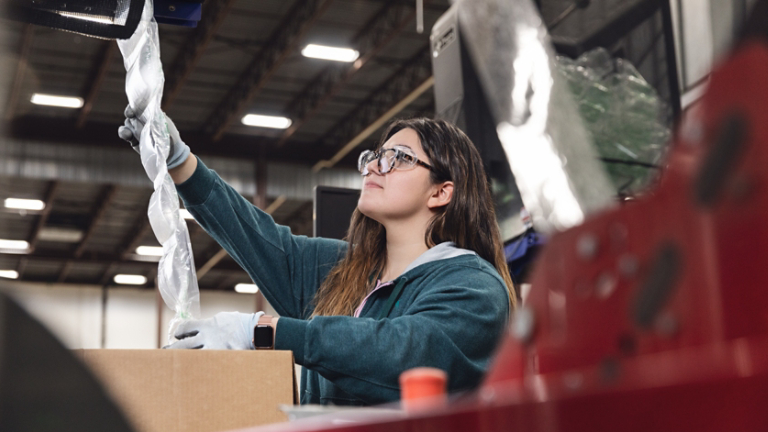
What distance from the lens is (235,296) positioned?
1717cm

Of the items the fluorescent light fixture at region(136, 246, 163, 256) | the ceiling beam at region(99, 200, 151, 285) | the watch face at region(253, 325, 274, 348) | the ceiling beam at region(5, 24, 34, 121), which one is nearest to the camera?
the watch face at region(253, 325, 274, 348)

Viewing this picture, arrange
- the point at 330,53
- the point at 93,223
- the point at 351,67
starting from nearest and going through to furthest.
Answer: the point at 330,53
the point at 351,67
the point at 93,223

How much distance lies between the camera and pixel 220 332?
1.41m

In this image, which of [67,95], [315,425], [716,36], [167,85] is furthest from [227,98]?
[315,425]

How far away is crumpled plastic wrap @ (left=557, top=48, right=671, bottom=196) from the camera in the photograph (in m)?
2.29

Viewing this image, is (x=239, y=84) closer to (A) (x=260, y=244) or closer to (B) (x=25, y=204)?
(B) (x=25, y=204)

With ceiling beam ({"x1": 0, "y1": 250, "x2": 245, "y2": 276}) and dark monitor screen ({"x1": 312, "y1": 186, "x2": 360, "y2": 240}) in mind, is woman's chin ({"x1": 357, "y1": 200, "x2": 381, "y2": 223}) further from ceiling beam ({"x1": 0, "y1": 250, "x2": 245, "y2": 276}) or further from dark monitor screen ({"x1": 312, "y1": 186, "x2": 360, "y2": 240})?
ceiling beam ({"x1": 0, "y1": 250, "x2": 245, "y2": 276})

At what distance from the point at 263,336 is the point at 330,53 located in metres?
7.70

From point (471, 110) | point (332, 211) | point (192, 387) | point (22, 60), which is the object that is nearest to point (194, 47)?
point (22, 60)

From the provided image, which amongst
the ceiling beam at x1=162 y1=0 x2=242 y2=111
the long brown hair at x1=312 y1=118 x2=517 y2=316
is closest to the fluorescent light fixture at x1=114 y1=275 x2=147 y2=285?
the ceiling beam at x1=162 y1=0 x2=242 y2=111

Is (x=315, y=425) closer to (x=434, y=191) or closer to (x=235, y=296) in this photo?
(x=434, y=191)

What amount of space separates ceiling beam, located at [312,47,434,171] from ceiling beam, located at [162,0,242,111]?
87.1 inches

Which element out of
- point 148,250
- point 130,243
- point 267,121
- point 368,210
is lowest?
point 368,210

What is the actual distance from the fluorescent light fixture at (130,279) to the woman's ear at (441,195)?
14815 mm
